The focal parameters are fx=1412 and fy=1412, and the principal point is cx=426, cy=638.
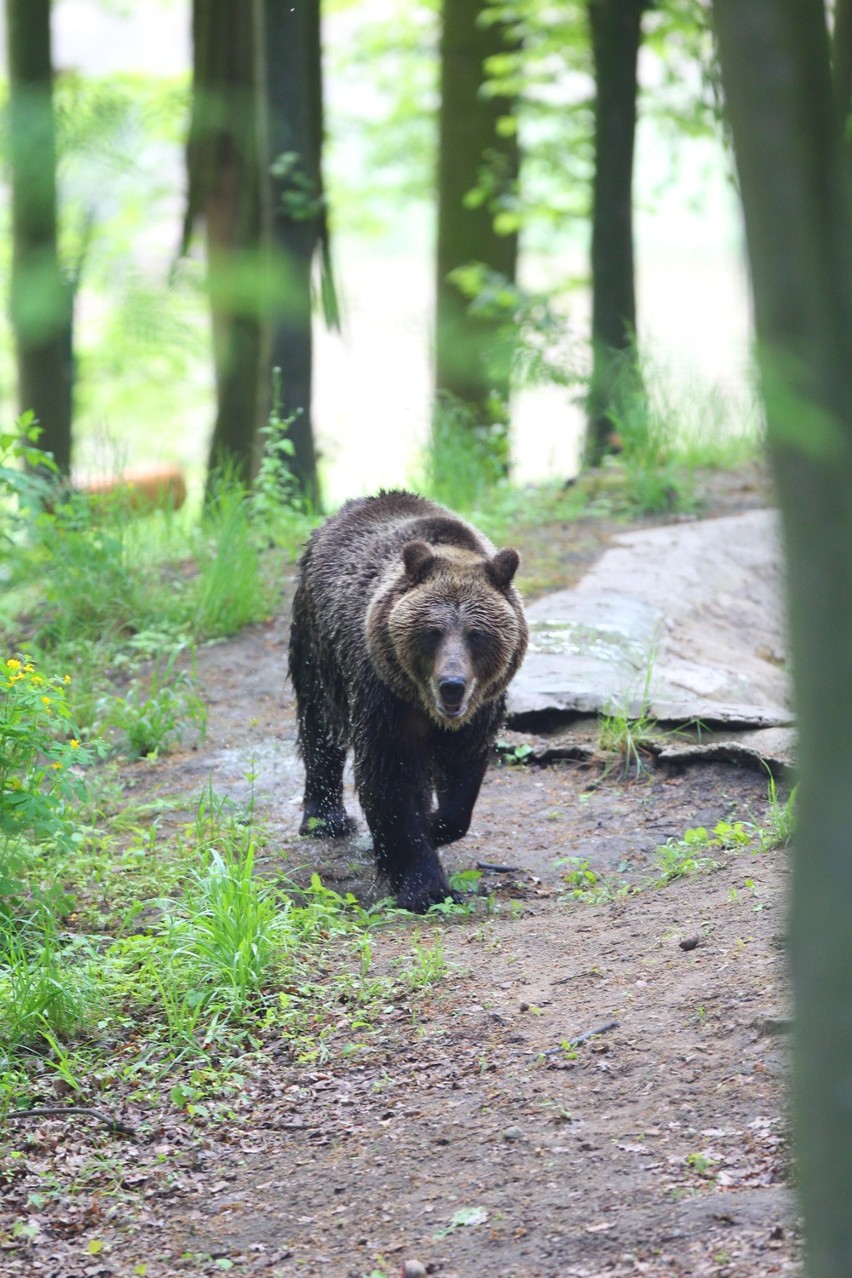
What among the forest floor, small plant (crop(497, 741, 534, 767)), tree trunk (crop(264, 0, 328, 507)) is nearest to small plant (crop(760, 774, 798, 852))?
the forest floor

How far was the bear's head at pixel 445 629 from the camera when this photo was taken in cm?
556

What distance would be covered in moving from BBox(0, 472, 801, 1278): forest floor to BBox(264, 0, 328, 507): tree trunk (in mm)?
5955

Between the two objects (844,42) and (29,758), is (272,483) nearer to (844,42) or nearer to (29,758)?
(29,758)

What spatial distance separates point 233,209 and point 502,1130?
1192 centimetres

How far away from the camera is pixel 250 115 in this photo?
2238 mm

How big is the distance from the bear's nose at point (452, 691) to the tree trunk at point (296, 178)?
15.9 ft

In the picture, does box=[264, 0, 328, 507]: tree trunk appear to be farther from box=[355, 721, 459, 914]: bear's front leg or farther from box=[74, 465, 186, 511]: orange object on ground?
box=[355, 721, 459, 914]: bear's front leg

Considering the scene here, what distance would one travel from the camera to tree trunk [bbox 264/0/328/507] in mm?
9969

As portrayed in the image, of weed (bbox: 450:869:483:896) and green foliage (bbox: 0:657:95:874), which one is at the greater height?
green foliage (bbox: 0:657:95:874)

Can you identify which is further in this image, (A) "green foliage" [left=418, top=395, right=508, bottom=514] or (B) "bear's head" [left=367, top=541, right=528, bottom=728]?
(A) "green foliage" [left=418, top=395, right=508, bottom=514]

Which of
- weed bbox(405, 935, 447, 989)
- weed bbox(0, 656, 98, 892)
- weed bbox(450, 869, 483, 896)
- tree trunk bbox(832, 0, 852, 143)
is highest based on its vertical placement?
tree trunk bbox(832, 0, 852, 143)

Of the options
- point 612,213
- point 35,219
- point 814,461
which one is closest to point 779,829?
point 814,461

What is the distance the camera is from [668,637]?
8.19m

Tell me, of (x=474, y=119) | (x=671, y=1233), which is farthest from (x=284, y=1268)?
(x=474, y=119)
